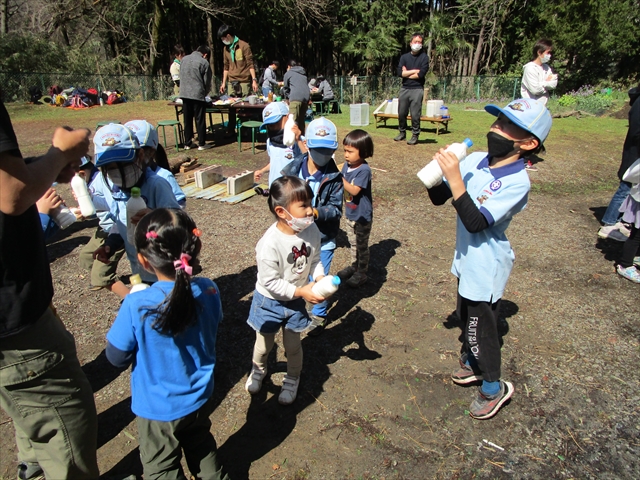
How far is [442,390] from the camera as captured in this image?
3.23 m

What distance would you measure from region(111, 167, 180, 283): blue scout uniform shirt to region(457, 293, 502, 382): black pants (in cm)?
219

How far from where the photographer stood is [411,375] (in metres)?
3.38

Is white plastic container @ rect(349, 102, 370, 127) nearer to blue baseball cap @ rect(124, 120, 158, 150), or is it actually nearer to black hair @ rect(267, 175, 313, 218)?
blue baseball cap @ rect(124, 120, 158, 150)

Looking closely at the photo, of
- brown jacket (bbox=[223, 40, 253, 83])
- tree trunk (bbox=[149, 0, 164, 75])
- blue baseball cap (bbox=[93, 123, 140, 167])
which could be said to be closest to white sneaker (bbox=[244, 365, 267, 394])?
blue baseball cap (bbox=[93, 123, 140, 167])

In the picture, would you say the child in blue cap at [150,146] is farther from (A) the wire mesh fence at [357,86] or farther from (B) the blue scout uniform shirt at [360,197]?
(A) the wire mesh fence at [357,86]

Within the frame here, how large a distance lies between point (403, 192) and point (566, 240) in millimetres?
2726

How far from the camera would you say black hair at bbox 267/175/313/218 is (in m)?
2.61

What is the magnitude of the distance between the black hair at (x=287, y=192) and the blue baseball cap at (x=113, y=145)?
0.96 m

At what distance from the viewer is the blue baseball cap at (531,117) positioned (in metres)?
2.49

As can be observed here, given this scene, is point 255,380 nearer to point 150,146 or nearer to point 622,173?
point 150,146

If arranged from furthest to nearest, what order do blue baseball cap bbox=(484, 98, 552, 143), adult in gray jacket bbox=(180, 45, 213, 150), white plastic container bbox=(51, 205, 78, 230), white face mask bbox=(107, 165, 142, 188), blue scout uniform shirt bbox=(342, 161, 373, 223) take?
adult in gray jacket bbox=(180, 45, 213, 150), blue scout uniform shirt bbox=(342, 161, 373, 223), white face mask bbox=(107, 165, 142, 188), blue baseball cap bbox=(484, 98, 552, 143), white plastic container bbox=(51, 205, 78, 230)

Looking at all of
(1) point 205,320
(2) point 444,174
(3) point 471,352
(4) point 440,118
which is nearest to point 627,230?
(3) point 471,352

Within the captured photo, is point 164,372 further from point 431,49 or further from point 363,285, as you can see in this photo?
point 431,49

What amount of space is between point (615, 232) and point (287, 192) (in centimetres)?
530
